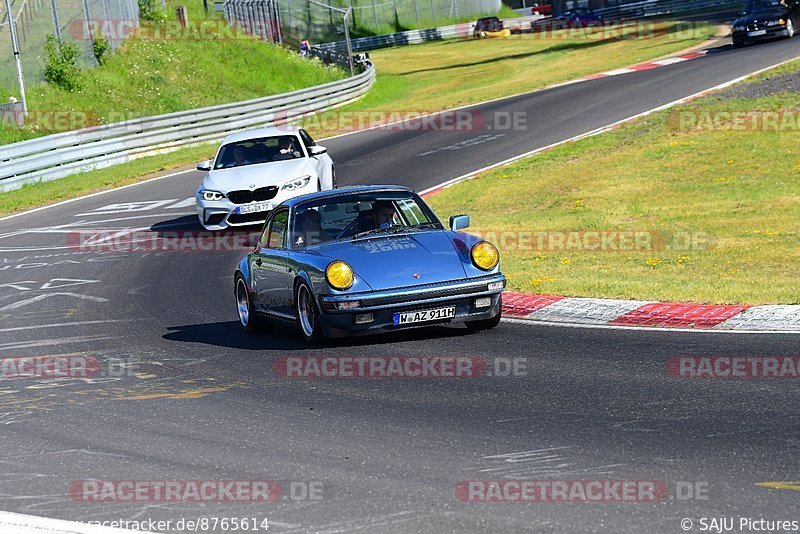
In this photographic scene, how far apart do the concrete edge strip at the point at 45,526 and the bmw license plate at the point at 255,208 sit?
13.1 m

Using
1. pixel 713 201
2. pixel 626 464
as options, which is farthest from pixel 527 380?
pixel 713 201

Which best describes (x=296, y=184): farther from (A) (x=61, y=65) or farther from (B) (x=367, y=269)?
(A) (x=61, y=65)

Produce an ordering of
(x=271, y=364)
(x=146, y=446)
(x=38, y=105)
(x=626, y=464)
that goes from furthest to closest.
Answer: (x=38, y=105) → (x=271, y=364) → (x=146, y=446) → (x=626, y=464)

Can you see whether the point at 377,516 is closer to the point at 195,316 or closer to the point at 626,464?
the point at 626,464

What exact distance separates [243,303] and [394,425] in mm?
5031

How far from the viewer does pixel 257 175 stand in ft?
63.4

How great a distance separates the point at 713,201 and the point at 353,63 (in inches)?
1264

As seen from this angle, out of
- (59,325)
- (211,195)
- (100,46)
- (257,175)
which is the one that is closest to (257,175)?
(257,175)

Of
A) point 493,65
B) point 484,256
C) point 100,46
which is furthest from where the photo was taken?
point 493,65

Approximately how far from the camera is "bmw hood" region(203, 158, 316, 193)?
19125 mm

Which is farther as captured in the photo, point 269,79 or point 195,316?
point 269,79

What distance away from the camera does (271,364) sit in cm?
986

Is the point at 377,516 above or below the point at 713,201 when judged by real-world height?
above

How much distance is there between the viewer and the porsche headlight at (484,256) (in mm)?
10373
